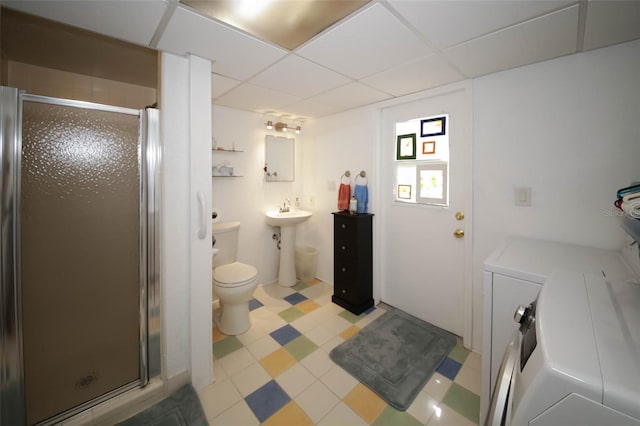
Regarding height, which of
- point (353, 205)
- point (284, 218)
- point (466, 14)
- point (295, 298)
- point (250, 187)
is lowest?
point (295, 298)

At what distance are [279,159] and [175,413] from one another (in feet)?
8.57

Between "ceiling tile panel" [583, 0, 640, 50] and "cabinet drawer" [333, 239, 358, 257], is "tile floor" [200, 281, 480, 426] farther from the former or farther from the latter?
"ceiling tile panel" [583, 0, 640, 50]

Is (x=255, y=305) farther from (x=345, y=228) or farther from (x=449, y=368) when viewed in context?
(x=449, y=368)

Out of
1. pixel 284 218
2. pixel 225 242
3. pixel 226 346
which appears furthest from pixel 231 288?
pixel 284 218

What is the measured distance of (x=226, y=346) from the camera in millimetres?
2119

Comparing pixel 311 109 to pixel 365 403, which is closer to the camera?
pixel 365 403

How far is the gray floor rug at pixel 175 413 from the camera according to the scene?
144cm

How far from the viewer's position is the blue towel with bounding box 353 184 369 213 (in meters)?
2.74

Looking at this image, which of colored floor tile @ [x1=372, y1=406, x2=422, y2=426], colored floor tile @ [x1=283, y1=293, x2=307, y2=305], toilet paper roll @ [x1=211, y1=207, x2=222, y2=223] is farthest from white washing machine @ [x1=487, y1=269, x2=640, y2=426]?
toilet paper roll @ [x1=211, y1=207, x2=222, y2=223]

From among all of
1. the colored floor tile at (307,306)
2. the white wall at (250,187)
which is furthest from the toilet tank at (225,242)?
the colored floor tile at (307,306)

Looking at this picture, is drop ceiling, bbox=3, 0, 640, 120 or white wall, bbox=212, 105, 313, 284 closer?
drop ceiling, bbox=3, 0, 640, 120

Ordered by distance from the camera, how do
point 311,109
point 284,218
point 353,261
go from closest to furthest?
point 353,261, point 311,109, point 284,218

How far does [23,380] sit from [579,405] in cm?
218

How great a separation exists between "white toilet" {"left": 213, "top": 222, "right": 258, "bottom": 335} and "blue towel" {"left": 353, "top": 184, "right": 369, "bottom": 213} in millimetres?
1271
